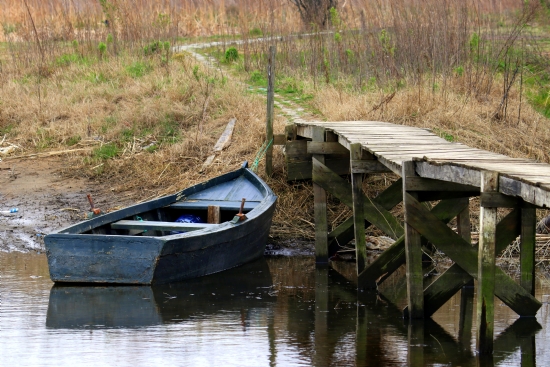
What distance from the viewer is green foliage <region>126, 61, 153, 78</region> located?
1557cm

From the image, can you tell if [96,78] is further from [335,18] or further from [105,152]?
[335,18]

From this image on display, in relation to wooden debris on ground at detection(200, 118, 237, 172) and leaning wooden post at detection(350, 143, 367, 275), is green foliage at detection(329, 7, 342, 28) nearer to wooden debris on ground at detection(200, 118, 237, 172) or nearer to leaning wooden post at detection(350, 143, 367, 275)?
wooden debris on ground at detection(200, 118, 237, 172)

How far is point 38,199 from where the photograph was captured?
1112cm

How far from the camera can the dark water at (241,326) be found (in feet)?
19.4

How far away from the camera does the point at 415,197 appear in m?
6.46

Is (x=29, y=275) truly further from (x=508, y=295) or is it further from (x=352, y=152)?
(x=508, y=295)

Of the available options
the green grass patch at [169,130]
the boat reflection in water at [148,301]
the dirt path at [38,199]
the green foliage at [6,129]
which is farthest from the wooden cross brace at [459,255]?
the green foliage at [6,129]

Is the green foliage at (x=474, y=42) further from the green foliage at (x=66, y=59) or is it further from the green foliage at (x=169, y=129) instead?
the green foliage at (x=66, y=59)

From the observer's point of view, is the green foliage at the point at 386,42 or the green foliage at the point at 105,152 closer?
the green foliage at the point at 105,152

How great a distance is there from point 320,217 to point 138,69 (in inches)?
300

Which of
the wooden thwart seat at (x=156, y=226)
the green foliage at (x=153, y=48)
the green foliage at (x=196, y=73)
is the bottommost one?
the wooden thwart seat at (x=156, y=226)

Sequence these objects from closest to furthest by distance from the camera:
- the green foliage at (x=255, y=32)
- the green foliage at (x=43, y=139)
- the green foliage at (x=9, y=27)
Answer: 1. the green foliage at (x=43, y=139)
2. the green foliage at (x=255, y=32)
3. the green foliage at (x=9, y=27)

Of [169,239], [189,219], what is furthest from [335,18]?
[169,239]

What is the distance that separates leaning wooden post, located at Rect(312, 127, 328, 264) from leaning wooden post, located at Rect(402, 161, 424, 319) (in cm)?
263
